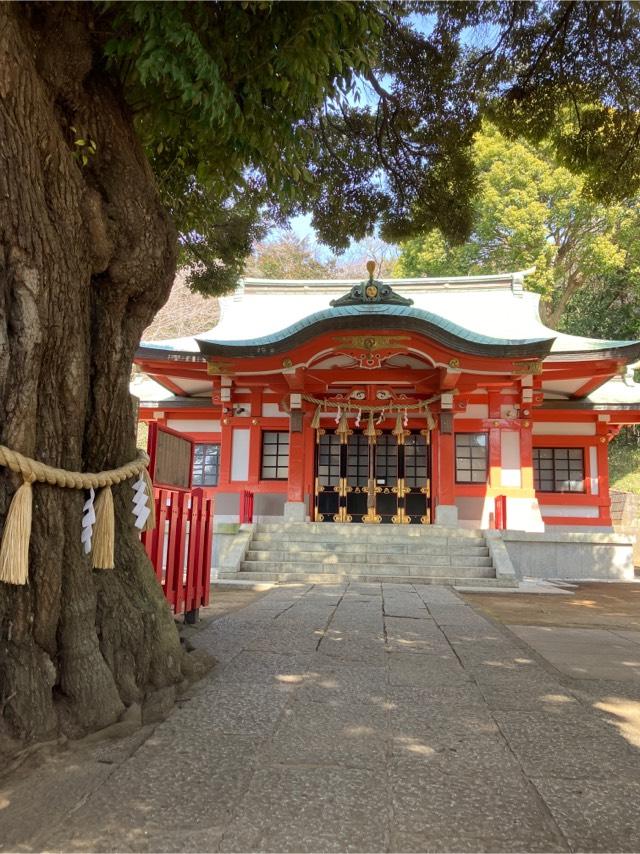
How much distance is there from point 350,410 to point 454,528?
358 centimetres

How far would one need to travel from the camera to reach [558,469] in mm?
14133

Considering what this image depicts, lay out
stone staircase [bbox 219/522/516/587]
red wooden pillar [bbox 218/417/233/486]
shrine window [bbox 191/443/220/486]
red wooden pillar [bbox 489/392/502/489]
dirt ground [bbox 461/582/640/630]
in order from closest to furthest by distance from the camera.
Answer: dirt ground [bbox 461/582/640/630], stone staircase [bbox 219/522/516/587], red wooden pillar [bbox 489/392/502/489], red wooden pillar [bbox 218/417/233/486], shrine window [bbox 191/443/220/486]

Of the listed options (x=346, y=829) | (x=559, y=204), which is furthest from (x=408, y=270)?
(x=346, y=829)

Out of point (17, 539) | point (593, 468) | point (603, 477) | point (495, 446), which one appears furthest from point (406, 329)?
point (17, 539)

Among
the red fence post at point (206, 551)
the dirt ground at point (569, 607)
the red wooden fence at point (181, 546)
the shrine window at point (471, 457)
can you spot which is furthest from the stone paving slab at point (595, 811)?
the shrine window at point (471, 457)

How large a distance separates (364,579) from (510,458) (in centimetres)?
526

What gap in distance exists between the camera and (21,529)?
7.47ft

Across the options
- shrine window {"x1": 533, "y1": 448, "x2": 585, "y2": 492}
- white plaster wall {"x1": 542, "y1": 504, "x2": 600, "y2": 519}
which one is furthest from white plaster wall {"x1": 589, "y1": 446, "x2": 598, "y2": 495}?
white plaster wall {"x1": 542, "y1": 504, "x2": 600, "y2": 519}

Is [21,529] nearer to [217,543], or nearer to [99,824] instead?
[99,824]

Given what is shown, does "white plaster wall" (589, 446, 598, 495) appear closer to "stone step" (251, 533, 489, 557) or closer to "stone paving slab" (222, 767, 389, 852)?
"stone step" (251, 533, 489, 557)

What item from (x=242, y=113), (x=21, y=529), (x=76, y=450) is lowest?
(x=21, y=529)

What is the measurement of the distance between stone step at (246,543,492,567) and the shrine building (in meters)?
1.61

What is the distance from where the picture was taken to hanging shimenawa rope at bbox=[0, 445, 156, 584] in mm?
2238

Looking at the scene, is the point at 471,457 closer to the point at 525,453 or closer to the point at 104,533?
the point at 525,453
